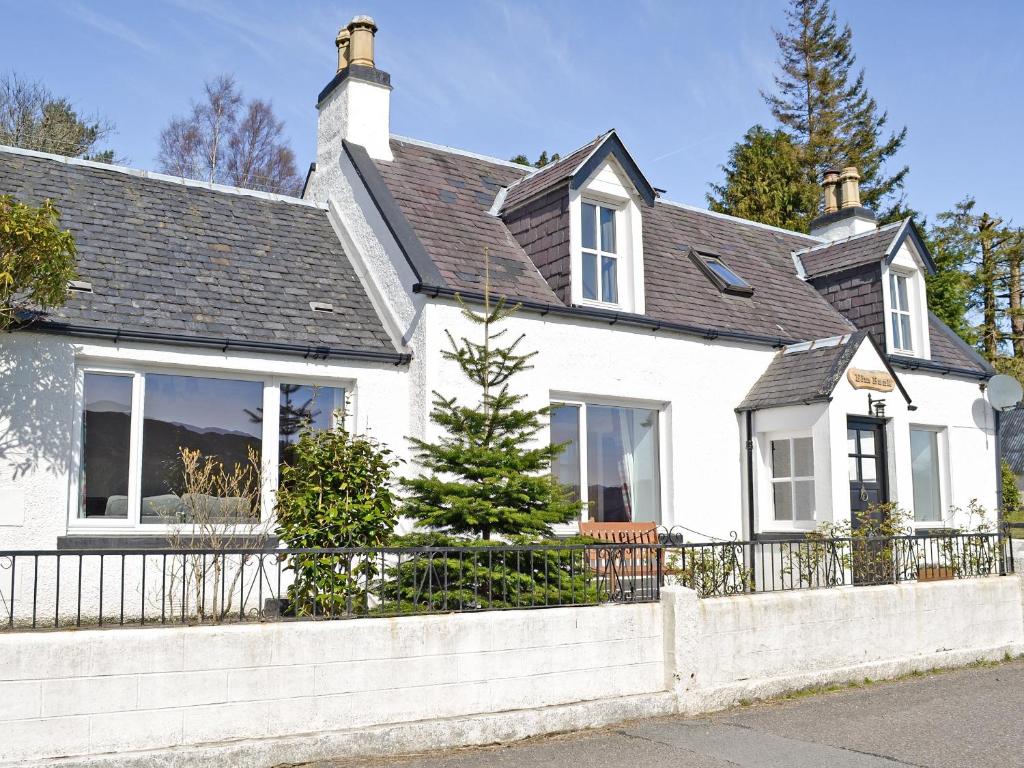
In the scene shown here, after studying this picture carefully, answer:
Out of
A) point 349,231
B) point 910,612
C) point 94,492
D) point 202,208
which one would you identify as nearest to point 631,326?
point 349,231

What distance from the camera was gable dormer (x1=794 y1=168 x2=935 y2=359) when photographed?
17484 millimetres

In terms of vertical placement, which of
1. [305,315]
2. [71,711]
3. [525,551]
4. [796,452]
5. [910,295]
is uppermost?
[910,295]

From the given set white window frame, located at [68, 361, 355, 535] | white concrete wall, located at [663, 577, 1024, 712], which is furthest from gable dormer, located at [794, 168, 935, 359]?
white window frame, located at [68, 361, 355, 535]

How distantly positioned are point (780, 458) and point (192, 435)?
8722mm

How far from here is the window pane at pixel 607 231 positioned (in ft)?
47.5

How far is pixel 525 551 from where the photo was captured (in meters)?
8.80

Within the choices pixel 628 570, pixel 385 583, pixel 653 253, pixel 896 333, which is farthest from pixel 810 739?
pixel 896 333

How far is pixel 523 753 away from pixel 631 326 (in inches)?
298

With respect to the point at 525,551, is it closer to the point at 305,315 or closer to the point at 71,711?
the point at 71,711

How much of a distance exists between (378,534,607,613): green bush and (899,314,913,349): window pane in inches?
433

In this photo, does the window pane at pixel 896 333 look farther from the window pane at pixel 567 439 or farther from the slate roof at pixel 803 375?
the window pane at pixel 567 439

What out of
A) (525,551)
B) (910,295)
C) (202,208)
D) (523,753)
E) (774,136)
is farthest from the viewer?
(774,136)

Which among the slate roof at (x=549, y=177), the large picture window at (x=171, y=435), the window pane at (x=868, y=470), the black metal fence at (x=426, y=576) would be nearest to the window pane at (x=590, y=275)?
the slate roof at (x=549, y=177)

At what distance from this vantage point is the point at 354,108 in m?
15.1
